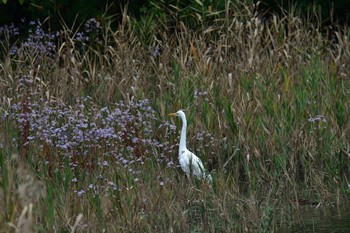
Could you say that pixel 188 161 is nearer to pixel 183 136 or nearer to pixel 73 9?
pixel 183 136

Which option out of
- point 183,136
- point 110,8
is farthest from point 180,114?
A: point 110,8

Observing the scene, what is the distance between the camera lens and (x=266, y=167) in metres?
7.27

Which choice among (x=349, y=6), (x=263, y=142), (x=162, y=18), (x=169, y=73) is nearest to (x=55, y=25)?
(x=162, y=18)

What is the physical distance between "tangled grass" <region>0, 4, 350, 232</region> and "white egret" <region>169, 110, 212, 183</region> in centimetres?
9

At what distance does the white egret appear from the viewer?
21.5 feet

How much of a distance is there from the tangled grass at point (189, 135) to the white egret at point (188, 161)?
0.30 feet

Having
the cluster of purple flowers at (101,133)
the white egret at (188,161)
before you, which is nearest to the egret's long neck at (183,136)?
the white egret at (188,161)

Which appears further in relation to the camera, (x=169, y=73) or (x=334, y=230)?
(x=169, y=73)

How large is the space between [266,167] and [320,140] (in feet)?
1.79

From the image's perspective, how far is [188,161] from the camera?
7035 millimetres

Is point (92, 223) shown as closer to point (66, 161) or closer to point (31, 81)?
point (66, 161)

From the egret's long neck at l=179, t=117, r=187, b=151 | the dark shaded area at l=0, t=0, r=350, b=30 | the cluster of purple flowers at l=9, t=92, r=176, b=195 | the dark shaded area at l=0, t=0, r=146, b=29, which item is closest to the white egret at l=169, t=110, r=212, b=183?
the egret's long neck at l=179, t=117, r=187, b=151

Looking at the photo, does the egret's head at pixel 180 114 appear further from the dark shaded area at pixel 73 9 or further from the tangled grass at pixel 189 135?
the dark shaded area at pixel 73 9

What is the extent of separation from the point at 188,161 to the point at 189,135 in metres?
0.83
